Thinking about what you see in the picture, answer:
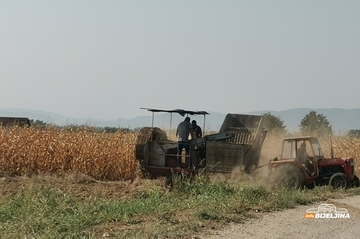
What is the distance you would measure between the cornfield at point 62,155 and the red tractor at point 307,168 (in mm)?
6418

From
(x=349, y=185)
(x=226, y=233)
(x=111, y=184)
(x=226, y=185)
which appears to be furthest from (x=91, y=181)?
(x=226, y=233)

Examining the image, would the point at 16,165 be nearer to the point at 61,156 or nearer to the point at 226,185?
the point at 61,156

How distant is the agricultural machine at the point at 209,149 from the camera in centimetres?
1903

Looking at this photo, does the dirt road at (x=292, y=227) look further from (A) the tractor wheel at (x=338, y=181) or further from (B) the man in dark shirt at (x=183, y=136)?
(B) the man in dark shirt at (x=183, y=136)

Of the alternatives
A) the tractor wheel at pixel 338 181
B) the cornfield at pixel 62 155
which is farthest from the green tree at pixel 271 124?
the cornfield at pixel 62 155

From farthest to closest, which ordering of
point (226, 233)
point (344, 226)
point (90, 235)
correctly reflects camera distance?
point (344, 226) → point (226, 233) → point (90, 235)

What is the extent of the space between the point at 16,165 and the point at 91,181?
3396mm

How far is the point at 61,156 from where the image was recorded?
22.5m

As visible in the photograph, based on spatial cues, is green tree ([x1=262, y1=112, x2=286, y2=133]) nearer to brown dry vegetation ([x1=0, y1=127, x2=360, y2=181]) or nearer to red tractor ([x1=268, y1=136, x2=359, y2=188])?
brown dry vegetation ([x1=0, y1=127, x2=360, y2=181])

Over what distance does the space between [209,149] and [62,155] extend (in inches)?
262

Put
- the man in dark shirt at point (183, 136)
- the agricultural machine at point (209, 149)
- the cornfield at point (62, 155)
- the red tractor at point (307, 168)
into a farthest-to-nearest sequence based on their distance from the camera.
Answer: the cornfield at point (62, 155) < the man in dark shirt at point (183, 136) < the agricultural machine at point (209, 149) < the red tractor at point (307, 168)

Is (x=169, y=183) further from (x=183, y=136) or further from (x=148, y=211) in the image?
(x=148, y=211)

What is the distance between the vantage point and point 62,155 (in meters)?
22.5

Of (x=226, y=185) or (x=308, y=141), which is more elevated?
(x=308, y=141)
